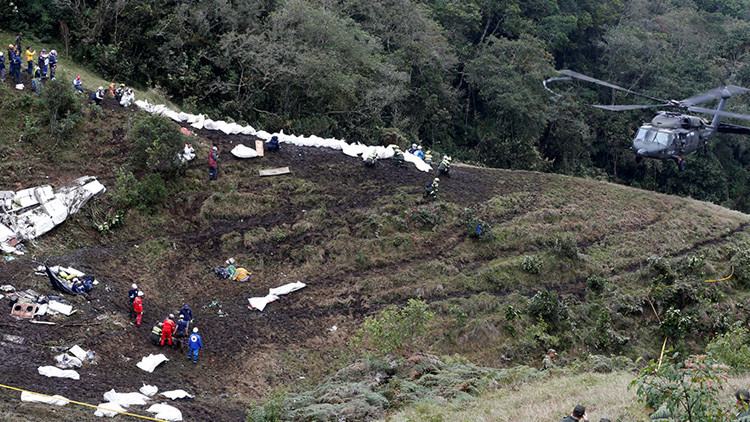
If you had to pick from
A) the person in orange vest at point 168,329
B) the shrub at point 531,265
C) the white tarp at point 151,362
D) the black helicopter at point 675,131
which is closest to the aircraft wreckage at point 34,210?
the person in orange vest at point 168,329

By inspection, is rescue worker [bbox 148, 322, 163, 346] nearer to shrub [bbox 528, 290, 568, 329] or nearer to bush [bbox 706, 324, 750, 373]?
shrub [bbox 528, 290, 568, 329]

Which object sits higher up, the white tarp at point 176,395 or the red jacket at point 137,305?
the red jacket at point 137,305

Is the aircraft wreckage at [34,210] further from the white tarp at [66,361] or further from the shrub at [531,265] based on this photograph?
the shrub at [531,265]

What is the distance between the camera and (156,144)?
21922 mm

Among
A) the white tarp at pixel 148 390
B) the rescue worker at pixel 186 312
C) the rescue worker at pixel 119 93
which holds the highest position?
the rescue worker at pixel 119 93

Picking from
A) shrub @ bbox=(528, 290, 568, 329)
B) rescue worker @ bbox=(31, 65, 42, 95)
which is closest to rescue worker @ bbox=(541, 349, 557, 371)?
shrub @ bbox=(528, 290, 568, 329)

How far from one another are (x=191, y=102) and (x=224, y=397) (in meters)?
18.1

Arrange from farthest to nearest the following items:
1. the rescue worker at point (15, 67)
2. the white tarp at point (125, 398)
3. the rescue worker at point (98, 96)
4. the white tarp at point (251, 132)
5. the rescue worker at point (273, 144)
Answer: the rescue worker at point (273, 144) < the white tarp at point (251, 132) < the rescue worker at point (98, 96) < the rescue worker at point (15, 67) < the white tarp at point (125, 398)

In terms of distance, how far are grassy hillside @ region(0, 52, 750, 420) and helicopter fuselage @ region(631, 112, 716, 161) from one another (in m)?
4.23

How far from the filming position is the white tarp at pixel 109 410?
12750 millimetres

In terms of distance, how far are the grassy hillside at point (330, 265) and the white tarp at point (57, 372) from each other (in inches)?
11.7

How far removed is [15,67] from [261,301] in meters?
14.2

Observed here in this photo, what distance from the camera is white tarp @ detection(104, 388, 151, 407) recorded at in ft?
44.2

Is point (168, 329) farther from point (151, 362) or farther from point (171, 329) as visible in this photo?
point (151, 362)
